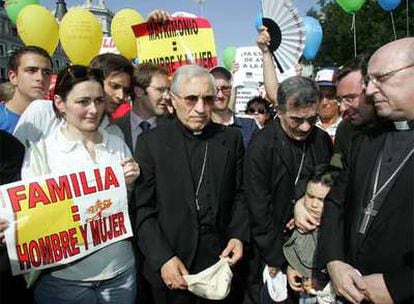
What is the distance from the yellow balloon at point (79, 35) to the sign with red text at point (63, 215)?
15.1 ft

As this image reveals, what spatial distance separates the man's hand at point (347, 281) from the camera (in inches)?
81.2

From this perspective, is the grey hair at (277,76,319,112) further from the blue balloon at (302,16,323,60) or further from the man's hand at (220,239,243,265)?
the blue balloon at (302,16,323,60)

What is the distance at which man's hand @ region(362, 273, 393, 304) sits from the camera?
6.46ft

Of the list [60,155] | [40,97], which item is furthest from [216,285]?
[40,97]

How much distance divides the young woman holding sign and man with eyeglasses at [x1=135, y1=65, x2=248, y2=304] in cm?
14

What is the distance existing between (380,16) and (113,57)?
109 feet

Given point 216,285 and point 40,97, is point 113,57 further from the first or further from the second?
point 216,285

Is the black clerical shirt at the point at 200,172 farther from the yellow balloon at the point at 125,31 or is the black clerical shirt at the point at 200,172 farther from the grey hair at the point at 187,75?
the yellow balloon at the point at 125,31

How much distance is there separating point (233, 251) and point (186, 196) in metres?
0.44

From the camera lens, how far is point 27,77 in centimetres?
369

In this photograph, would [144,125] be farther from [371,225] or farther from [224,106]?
[371,225]

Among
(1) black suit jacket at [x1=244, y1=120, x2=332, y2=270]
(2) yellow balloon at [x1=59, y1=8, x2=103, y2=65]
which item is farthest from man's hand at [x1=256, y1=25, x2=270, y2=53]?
(2) yellow balloon at [x1=59, y1=8, x2=103, y2=65]

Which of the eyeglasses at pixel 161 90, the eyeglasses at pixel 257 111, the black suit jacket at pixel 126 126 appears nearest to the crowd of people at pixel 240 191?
the black suit jacket at pixel 126 126

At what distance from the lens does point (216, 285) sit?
2451mm
